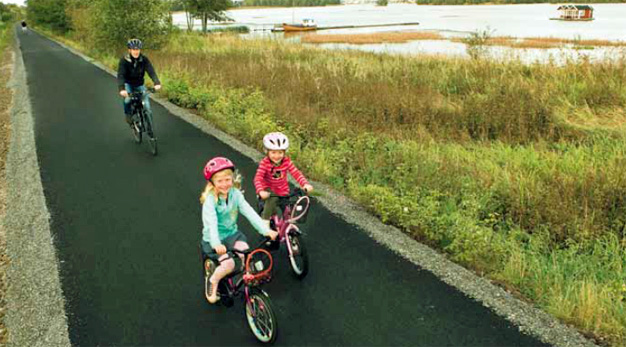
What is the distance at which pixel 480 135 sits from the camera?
10.6m

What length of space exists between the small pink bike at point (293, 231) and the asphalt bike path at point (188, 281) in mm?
210

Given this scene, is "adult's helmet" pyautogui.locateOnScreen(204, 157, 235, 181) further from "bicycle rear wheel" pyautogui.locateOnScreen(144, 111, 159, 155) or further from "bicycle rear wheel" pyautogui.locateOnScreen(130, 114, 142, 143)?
"bicycle rear wheel" pyautogui.locateOnScreen(130, 114, 142, 143)

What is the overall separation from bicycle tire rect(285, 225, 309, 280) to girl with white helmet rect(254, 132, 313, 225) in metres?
0.38

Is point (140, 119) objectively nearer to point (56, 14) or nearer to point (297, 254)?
point (297, 254)

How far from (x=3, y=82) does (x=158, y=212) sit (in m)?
19.7

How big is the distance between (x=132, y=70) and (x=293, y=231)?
6861mm

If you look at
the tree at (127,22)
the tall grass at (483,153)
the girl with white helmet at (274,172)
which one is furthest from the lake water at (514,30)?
the girl with white helmet at (274,172)

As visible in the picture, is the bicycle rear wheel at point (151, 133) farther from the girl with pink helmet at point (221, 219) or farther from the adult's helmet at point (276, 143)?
the girl with pink helmet at point (221, 219)

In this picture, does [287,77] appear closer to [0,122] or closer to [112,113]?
[112,113]

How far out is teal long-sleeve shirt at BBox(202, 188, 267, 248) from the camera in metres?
4.12

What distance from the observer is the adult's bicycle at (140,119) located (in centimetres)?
988

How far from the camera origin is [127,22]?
2633 cm

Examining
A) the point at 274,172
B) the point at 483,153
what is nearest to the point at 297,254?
the point at 274,172

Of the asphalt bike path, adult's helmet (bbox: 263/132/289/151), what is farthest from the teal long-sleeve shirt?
the asphalt bike path
